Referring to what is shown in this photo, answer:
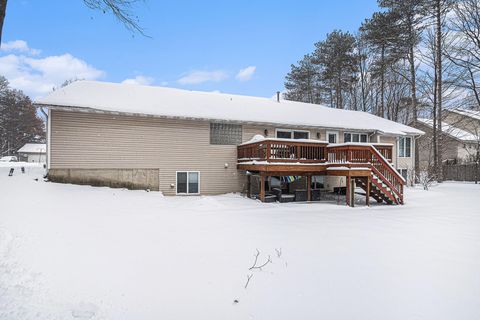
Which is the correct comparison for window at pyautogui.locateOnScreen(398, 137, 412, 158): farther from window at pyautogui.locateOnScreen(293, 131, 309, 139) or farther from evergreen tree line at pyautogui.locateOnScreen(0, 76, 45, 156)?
evergreen tree line at pyautogui.locateOnScreen(0, 76, 45, 156)

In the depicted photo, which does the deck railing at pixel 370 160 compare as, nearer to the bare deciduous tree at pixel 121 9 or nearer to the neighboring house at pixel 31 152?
the bare deciduous tree at pixel 121 9

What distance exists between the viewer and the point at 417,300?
11.1 ft

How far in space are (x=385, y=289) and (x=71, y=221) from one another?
602 centimetres

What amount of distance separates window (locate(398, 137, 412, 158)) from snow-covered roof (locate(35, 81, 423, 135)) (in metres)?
0.84

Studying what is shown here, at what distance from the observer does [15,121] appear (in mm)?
44812

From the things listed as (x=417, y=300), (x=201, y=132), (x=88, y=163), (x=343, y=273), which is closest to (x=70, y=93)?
(x=88, y=163)

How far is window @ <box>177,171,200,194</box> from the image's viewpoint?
12.6 m

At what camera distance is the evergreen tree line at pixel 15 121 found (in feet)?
143

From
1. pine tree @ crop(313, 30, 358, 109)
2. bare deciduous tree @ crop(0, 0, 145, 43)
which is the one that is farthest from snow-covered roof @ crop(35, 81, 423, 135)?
pine tree @ crop(313, 30, 358, 109)

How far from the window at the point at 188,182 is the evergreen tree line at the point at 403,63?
17.4 m

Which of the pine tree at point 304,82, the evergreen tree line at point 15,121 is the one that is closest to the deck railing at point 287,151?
the pine tree at point 304,82

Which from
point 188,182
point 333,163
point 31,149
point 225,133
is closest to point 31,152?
point 31,149

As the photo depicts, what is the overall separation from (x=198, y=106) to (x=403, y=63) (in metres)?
21.6

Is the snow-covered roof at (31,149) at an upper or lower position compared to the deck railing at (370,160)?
upper
